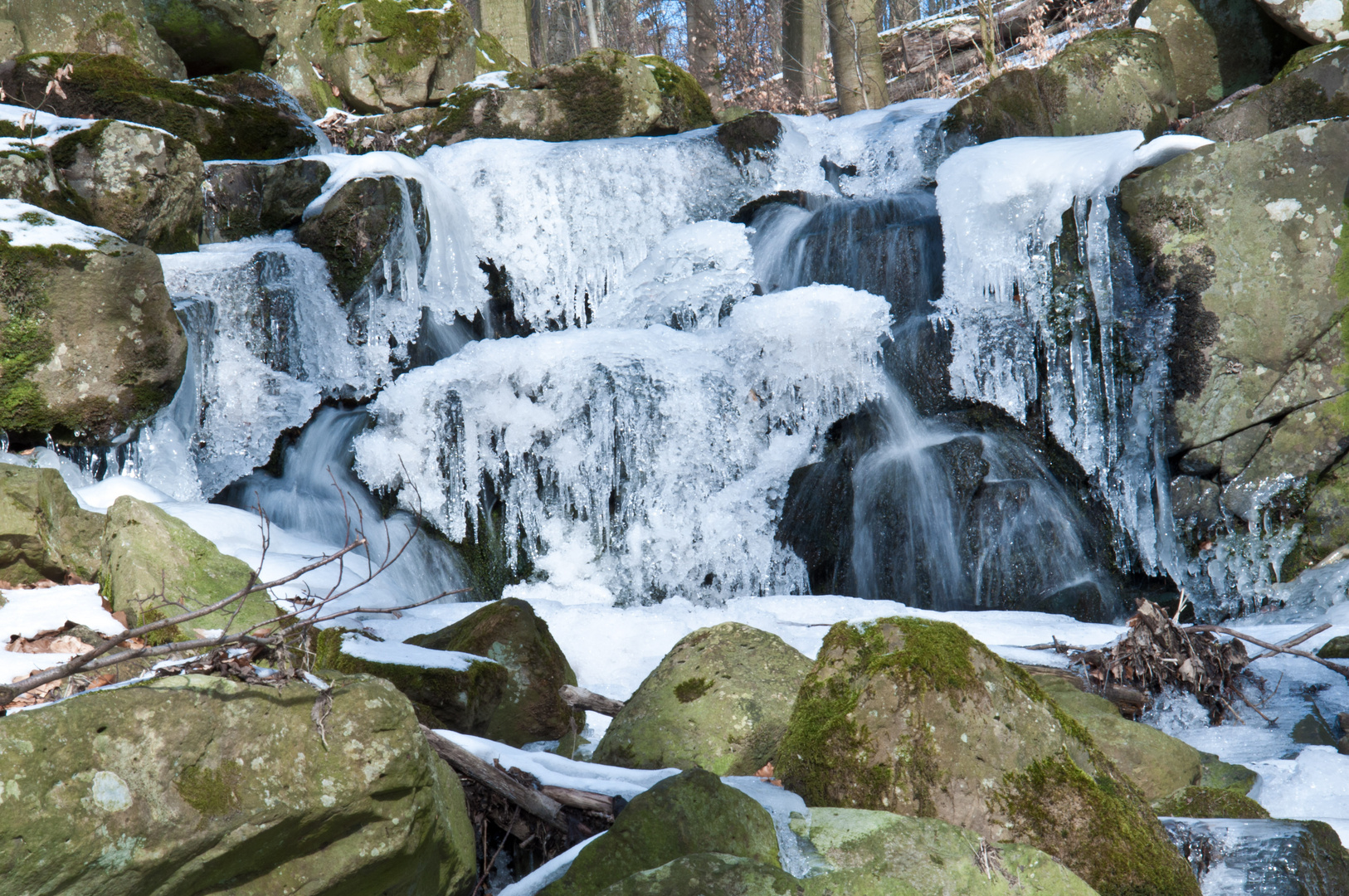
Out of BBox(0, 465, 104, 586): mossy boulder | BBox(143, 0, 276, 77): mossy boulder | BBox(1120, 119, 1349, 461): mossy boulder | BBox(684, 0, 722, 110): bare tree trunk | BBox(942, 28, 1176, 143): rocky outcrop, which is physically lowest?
BBox(0, 465, 104, 586): mossy boulder

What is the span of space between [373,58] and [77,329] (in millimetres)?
6846

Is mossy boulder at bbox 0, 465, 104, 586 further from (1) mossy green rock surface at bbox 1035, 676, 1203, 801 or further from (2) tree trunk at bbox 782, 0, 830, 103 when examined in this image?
(2) tree trunk at bbox 782, 0, 830, 103

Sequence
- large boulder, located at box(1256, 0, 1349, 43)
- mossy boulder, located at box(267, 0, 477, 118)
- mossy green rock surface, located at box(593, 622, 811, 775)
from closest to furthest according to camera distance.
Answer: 1. mossy green rock surface, located at box(593, 622, 811, 775)
2. large boulder, located at box(1256, 0, 1349, 43)
3. mossy boulder, located at box(267, 0, 477, 118)

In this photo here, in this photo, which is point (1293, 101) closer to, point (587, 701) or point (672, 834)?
point (587, 701)

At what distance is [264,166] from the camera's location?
8.44 meters

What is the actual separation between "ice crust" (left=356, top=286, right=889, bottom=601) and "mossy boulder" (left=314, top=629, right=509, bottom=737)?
3.71 metres

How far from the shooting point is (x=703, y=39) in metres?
19.6

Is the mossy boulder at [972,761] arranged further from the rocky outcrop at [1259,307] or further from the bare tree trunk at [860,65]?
the bare tree trunk at [860,65]

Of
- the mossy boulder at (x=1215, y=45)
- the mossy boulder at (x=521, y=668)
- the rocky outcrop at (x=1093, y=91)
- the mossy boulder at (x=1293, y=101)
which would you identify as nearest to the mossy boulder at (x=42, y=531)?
the mossy boulder at (x=521, y=668)

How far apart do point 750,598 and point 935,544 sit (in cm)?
154

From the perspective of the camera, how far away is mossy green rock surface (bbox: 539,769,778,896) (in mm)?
1850

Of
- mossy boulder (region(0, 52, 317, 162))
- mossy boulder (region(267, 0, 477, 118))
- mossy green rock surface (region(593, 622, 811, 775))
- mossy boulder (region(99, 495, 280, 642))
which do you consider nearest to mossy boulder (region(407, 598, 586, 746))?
mossy green rock surface (region(593, 622, 811, 775))

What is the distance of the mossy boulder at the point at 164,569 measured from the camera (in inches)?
160

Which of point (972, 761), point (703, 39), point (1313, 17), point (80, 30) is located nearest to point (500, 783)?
point (972, 761)
